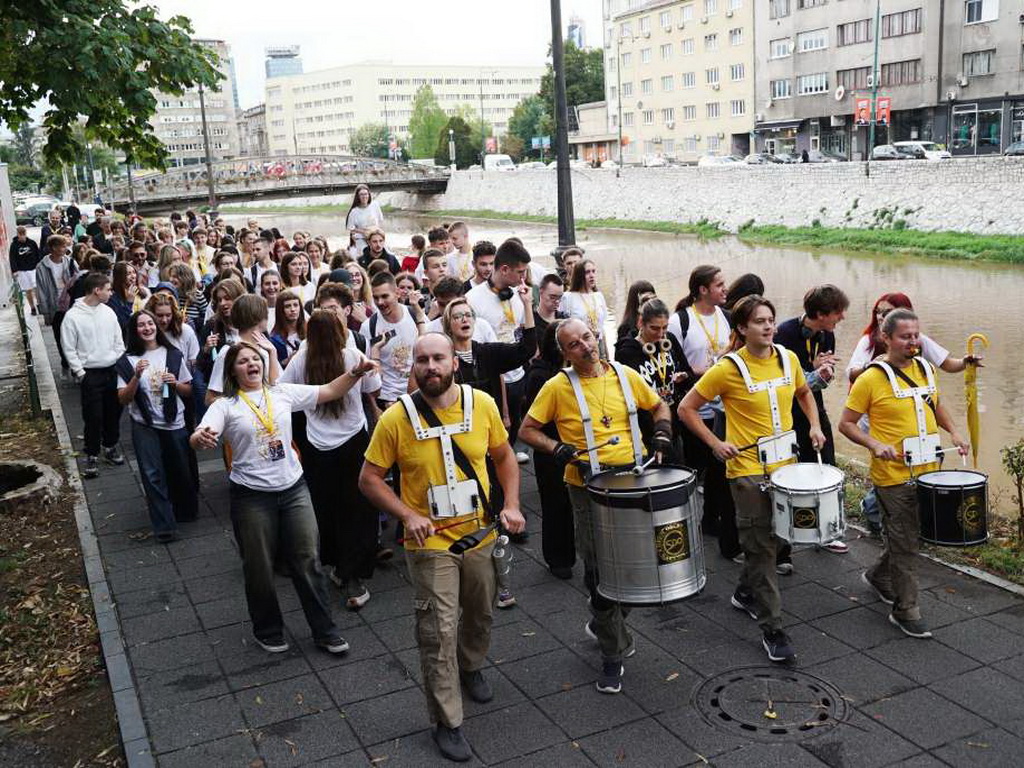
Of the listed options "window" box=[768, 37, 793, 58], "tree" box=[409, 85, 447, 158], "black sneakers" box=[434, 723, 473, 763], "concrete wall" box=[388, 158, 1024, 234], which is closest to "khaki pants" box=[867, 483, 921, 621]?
"black sneakers" box=[434, 723, 473, 763]

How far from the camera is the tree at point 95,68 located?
7996 millimetres

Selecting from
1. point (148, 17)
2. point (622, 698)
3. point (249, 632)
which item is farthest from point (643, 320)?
point (148, 17)

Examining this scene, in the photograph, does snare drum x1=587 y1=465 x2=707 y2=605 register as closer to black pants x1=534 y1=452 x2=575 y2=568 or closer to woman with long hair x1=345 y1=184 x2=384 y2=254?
black pants x1=534 y1=452 x2=575 y2=568

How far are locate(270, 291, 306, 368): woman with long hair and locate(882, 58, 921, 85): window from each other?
5482cm

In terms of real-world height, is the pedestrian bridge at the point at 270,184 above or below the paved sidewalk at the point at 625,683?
above

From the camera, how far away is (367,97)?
565ft

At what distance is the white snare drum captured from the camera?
17.6 ft

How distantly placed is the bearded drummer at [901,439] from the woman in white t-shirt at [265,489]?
2.76 meters

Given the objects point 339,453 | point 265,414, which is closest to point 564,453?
point 265,414

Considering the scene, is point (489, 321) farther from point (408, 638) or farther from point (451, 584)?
point (451, 584)

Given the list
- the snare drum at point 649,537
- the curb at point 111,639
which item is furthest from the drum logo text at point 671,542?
the curb at point 111,639

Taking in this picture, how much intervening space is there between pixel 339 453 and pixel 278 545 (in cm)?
88

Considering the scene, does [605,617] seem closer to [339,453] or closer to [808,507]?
[808,507]

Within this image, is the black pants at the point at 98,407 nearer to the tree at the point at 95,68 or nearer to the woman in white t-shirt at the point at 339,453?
the tree at the point at 95,68
